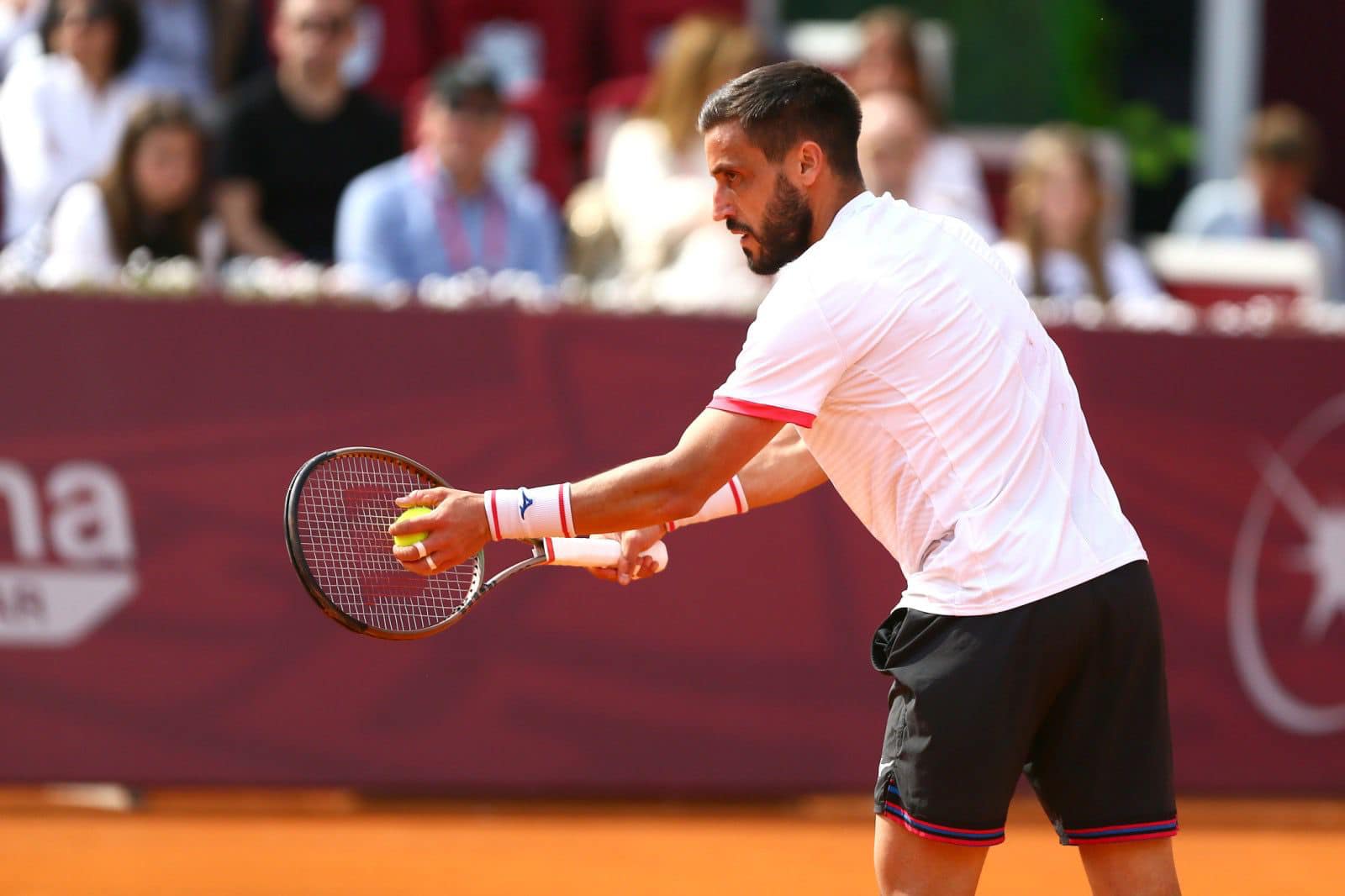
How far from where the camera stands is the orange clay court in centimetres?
614

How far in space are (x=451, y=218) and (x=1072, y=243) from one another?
274cm

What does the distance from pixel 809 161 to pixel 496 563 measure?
11.1 feet

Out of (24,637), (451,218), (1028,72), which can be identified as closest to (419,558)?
(24,637)

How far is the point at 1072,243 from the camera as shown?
845 cm

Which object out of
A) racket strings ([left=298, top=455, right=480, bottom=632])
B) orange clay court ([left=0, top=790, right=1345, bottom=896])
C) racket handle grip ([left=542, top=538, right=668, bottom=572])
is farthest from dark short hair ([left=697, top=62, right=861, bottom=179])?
orange clay court ([left=0, top=790, right=1345, bottom=896])

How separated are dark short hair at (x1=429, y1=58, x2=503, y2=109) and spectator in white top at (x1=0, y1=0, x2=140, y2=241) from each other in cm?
154

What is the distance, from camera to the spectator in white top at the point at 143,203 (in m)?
7.62

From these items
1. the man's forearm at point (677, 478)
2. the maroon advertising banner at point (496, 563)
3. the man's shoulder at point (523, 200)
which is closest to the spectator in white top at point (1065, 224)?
the maroon advertising banner at point (496, 563)

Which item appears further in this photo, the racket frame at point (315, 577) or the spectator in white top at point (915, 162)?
the spectator in white top at point (915, 162)

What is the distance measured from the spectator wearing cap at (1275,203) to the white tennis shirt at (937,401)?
6.68 metres

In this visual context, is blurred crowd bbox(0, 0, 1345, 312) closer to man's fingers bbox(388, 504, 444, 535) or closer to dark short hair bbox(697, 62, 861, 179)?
dark short hair bbox(697, 62, 861, 179)

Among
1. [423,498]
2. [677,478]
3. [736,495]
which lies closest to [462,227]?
[736,495]

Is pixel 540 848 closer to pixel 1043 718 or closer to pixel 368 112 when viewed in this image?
pixel 1043 718

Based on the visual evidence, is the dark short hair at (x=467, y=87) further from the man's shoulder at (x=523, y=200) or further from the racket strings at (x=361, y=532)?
the racket strings at (x=361, y=532)
